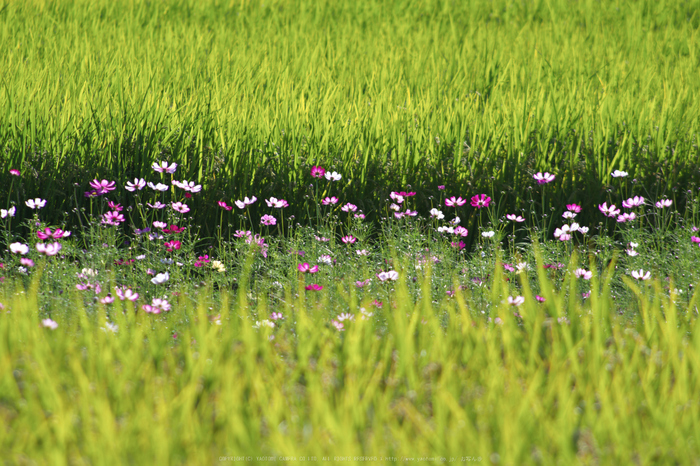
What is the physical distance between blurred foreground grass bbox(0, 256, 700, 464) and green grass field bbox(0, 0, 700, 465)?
0.01 meters

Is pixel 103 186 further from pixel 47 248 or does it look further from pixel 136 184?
pixel 47 248

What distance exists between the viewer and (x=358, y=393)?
1598mm

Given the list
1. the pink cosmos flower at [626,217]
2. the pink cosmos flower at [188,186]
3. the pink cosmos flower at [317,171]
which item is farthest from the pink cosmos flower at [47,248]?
the pink cosmos flower at [626,217]

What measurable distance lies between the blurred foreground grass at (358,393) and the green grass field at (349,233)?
0.01 meters

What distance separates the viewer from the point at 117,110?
3.87m

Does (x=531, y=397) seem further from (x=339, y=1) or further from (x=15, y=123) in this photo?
(x=339, y=1)

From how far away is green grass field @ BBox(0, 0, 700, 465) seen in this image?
4.88 ft

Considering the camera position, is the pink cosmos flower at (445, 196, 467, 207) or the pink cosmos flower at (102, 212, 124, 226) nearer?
the pink cosmos flower at (102, 212, 124, 226)

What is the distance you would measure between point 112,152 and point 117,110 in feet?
1.28

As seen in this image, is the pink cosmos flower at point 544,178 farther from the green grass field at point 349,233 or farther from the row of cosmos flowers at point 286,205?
the green grass field at point 349,233

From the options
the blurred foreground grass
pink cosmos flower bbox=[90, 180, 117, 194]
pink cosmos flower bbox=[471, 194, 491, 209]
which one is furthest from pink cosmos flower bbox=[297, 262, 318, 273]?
pink cosmos flower bbox=[90, 180, 117, 194]

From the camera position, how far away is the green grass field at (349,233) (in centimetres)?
149

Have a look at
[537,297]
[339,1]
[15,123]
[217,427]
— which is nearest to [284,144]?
[15,123]

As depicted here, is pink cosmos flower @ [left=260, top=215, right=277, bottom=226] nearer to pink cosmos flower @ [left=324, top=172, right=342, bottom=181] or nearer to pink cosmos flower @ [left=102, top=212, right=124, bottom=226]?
pink cosmos flower @ [left=324, top=172, right=342, bottom=181]
